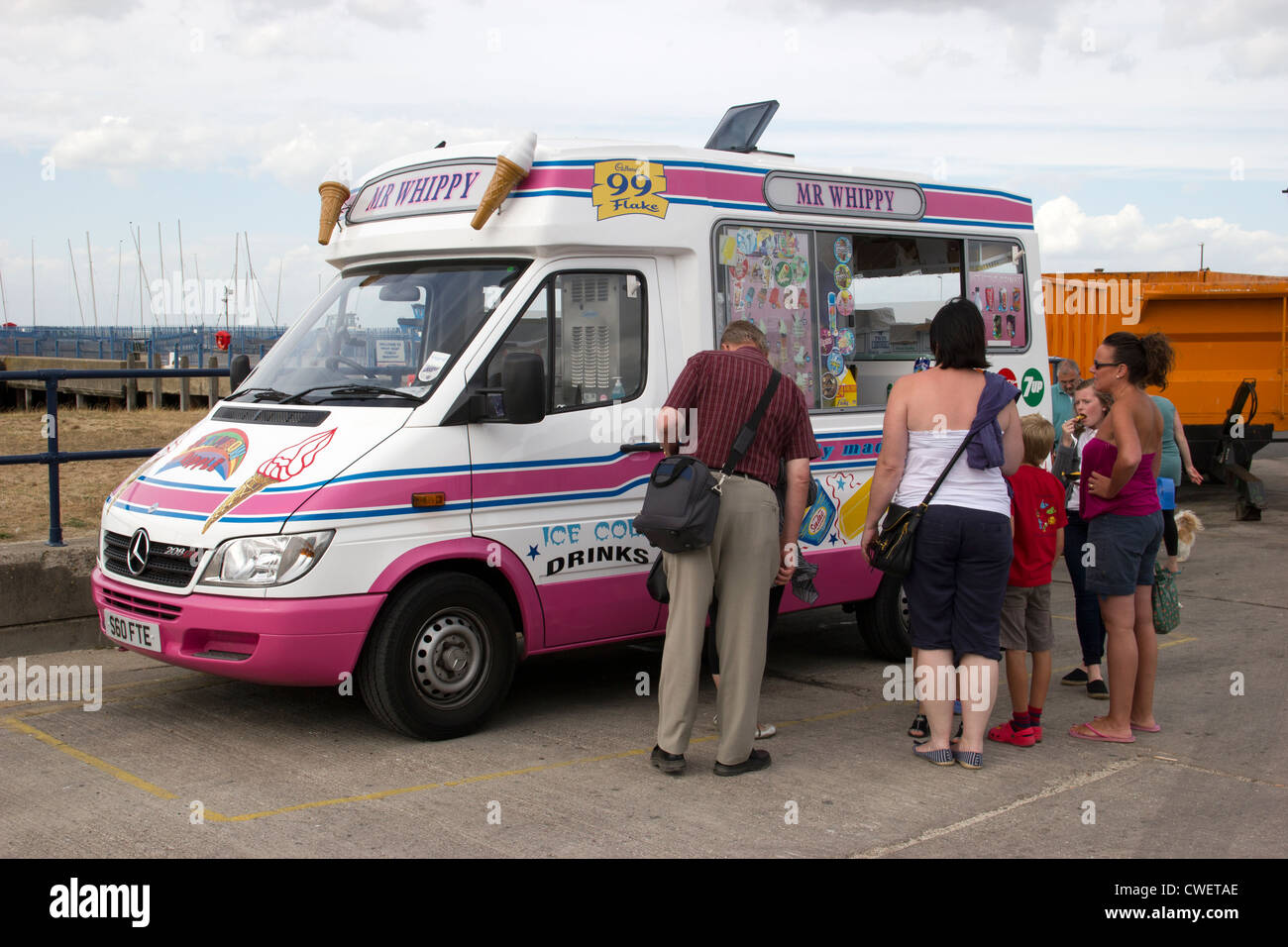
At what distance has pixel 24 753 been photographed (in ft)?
19.5

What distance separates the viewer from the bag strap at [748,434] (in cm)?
551

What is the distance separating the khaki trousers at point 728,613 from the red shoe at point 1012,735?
1.35 metres

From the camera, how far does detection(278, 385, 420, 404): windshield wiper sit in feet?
19.9

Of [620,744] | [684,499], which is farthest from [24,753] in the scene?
[684,499]

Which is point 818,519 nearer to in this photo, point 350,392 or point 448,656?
point 448,656

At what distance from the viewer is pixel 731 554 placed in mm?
5590

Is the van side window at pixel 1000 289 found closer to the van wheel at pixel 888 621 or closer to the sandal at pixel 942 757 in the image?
the van wheel at pixel 888 621

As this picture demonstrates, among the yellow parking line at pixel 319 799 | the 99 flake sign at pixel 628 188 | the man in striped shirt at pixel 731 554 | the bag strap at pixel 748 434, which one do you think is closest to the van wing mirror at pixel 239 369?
the yellow parking line at pixel 319 799

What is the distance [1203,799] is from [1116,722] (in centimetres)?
86

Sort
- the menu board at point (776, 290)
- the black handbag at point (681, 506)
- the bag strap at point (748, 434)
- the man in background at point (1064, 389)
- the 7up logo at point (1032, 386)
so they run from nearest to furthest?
the black handbag at point (681, 506)
the bag strap at point (748, 434)
the menu board at point (776, 290)
the 7up logo at point (1032, 386)
the man in background at point (1064, 389)

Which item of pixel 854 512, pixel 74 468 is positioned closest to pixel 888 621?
pixel 854 512
